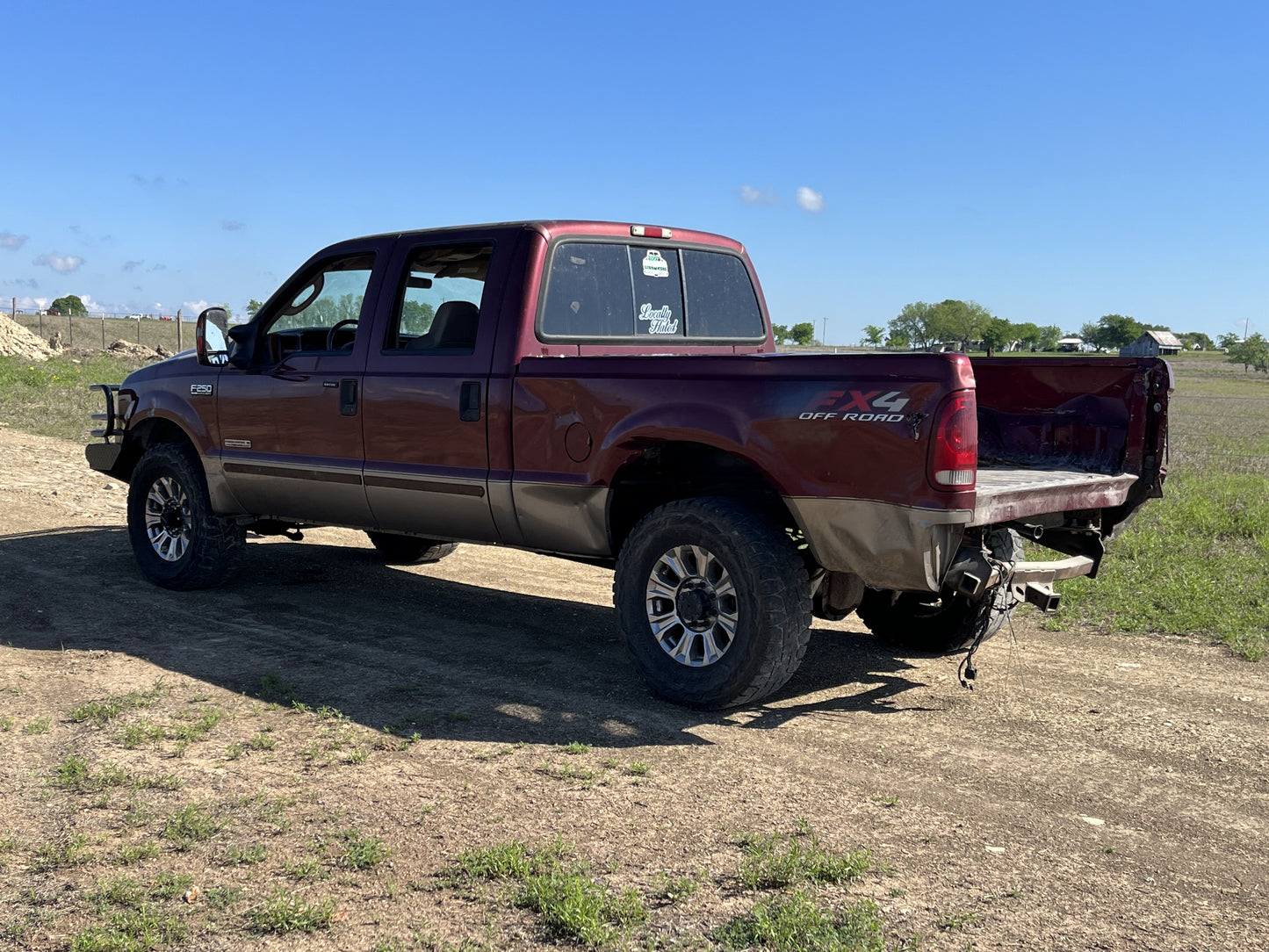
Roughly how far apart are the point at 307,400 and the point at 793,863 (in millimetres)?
4356

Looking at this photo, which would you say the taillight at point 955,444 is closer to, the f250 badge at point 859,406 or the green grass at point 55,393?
the f250 badge at point 859,406

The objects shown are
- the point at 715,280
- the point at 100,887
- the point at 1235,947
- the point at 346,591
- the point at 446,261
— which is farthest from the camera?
the point at 346,591

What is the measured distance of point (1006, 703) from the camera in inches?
221

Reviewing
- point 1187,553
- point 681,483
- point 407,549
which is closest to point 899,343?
point 1187,553

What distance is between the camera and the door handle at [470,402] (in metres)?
6.01

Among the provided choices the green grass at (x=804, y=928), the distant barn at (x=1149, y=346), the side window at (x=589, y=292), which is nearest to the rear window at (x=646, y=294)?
the side window at (x=589, y=292)

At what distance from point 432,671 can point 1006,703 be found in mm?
2786

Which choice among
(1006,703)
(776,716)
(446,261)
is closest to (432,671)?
(776,716)

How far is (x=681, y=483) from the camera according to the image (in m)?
5.88

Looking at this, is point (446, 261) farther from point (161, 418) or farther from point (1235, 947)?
point (1235, 947)

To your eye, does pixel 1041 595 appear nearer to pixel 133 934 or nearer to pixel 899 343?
pixel 133 934

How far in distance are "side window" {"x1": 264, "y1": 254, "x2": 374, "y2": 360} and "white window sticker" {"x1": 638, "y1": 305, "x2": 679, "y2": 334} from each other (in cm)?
163

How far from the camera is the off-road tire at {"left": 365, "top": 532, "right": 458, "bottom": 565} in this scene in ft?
29.0

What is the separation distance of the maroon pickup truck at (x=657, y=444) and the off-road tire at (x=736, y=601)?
11 mm
